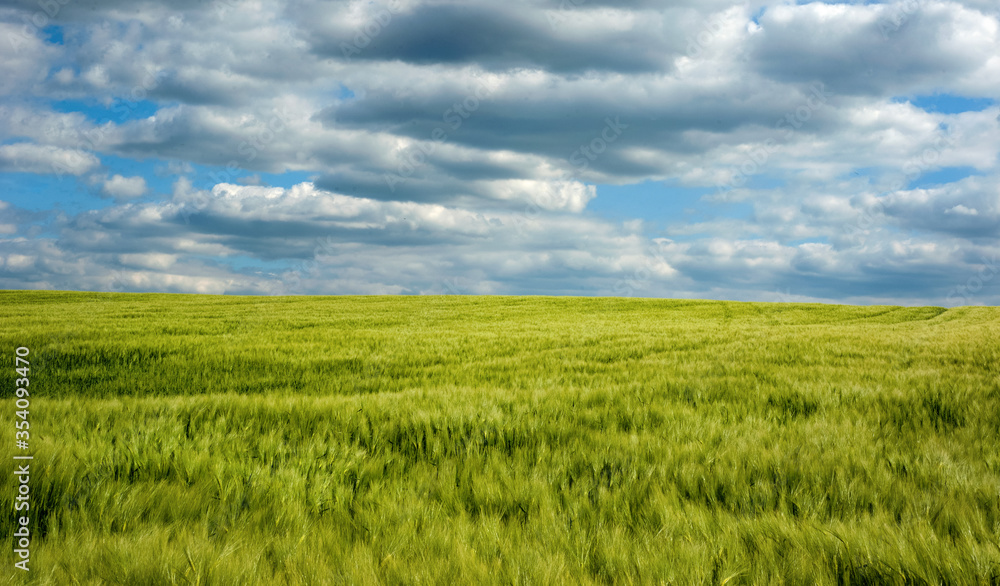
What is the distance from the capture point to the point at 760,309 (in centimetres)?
4300

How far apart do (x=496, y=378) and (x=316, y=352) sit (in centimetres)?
558

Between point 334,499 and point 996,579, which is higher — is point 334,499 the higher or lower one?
the lower one

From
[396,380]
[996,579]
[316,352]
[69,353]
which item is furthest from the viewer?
[316,352]

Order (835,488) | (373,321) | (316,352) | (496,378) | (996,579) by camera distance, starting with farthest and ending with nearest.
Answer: (373,321), (316,352), (496,378), (835,488), (996,579)

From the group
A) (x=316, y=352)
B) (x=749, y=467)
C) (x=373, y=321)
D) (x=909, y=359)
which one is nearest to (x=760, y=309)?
(x=373, y=321)

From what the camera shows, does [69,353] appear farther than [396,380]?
Yes

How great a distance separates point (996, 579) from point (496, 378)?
6.40m

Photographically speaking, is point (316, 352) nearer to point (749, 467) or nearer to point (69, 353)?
point (69, 353)

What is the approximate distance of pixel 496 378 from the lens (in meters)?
7.99

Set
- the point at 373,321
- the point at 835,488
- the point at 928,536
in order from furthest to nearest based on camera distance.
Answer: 1. the point at 373,321
2. the point at 835,488
3. the point at 928,536

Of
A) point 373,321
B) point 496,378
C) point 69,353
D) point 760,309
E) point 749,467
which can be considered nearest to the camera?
point 749,467

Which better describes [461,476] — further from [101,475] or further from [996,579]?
[996,579]

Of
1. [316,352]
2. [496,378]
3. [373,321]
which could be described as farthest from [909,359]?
[373,321]

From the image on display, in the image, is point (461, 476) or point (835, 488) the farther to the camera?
point (461, 476)
